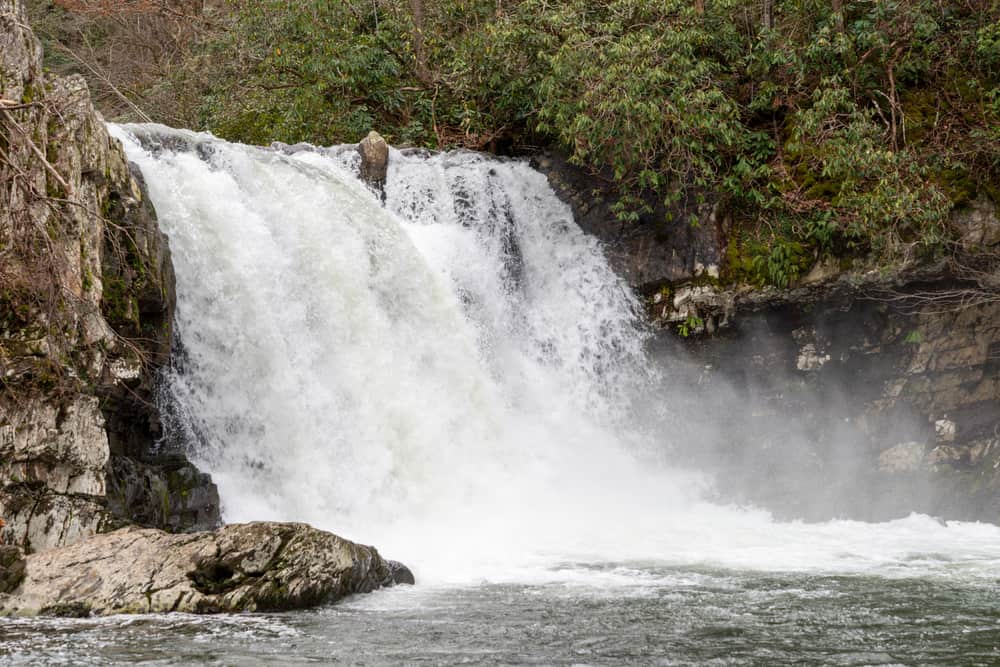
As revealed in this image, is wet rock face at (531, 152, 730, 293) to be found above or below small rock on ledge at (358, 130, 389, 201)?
below

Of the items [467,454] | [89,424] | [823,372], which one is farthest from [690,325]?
[89,424]

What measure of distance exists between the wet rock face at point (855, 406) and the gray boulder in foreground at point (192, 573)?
8168mm

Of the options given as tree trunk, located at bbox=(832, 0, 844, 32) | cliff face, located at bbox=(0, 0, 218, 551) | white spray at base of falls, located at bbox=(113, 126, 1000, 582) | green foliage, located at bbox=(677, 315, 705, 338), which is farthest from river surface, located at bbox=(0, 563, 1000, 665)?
tree trunk, located at bbox=(832, 0, 844, 32)

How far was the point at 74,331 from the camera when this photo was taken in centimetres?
887

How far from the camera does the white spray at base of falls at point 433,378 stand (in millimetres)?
11227

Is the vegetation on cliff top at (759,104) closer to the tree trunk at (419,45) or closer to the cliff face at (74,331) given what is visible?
the tree trunk at (419,45)

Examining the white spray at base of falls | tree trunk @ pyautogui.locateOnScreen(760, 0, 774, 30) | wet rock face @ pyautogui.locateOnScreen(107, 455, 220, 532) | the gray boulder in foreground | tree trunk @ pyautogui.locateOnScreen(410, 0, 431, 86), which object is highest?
tree trunk @ pyautogui.locateOnScreen(410, 0, 431, 86)

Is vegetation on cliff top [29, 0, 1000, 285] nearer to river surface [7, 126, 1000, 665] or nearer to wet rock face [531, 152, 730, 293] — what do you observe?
wet rock face [531, 152, 730, 293]

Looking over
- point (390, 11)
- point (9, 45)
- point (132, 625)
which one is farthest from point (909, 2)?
point (132, 625)

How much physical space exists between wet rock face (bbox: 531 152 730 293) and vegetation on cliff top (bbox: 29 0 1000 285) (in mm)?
247

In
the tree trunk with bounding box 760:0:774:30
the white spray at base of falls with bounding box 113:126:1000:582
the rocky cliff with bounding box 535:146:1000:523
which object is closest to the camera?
the white spray at base of falls with bounding box 113:126:1000:582

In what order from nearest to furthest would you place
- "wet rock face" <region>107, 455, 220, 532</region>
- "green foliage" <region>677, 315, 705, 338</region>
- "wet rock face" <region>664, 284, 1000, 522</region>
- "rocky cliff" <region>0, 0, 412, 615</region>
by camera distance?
"rocky cliff" <region>0, 0, 412, 615</region>, "wet rock face" <region>107, 455, 220, 532</region>, "wet rock face" <region>664, 284, 1000, 522</region>, "green foliage" <region>677, 315, 705, 338</region>

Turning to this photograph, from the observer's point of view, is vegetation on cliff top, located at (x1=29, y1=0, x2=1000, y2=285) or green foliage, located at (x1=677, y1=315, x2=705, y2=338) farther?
green foliage, located at (x1=677, y1=315, x2=705, y2=338)

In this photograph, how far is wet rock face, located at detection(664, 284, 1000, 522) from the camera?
14398 millimetres
